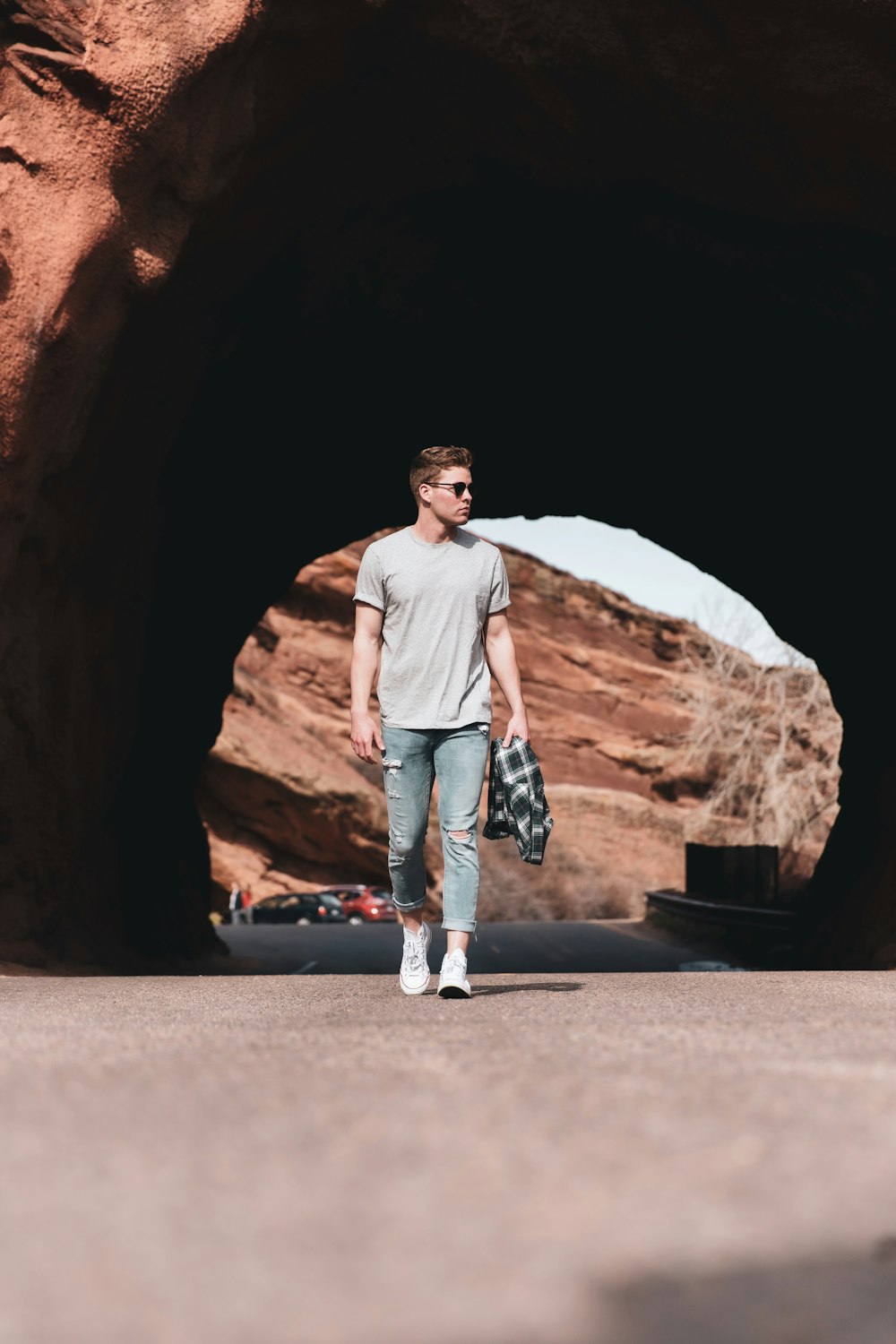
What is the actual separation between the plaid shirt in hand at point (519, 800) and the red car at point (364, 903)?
80.0ft

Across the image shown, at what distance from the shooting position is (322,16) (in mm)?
8359

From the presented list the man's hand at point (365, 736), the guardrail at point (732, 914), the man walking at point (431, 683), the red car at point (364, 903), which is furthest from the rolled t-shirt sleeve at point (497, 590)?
the red car at point (364, 903)

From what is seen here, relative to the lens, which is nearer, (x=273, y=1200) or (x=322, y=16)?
(x=273, y=1200)

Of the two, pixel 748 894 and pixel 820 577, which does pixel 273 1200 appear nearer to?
pixel 820 577

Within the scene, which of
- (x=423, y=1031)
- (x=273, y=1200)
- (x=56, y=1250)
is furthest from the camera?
(x=423, y=1031)

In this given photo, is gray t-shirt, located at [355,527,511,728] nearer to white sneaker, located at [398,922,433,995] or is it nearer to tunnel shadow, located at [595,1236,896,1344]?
white sneaker, located at [398,922,433,995]

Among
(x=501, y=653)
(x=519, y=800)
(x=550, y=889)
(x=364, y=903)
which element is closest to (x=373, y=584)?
(x=501, y=653)

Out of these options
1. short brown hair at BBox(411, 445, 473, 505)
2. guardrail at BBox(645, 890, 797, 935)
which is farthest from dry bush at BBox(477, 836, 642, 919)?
short brown hair at BBox(411, 445, 473, 505)

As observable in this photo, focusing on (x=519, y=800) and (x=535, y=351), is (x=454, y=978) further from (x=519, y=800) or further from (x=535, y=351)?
(x=535, y=351)

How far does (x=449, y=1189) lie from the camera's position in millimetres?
2227

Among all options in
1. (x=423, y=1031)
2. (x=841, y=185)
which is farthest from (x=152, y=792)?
(x=423, y=1031)

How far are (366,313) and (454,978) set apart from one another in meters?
8.32

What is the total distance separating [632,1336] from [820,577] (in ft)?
48.8

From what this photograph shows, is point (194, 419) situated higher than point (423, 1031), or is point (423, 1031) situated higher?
point (194, 419)
